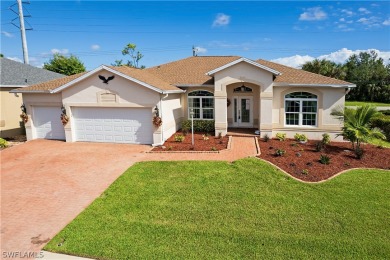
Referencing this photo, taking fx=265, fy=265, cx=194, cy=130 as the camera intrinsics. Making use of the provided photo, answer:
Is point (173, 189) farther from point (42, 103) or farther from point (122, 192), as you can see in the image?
point (42, 103)

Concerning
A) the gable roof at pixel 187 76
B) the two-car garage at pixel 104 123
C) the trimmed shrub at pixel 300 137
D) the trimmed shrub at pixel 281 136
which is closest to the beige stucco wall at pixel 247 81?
the gable roof at pixel 187 76

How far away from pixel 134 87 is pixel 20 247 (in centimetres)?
1107

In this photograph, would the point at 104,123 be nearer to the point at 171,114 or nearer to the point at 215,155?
A: the point at 171,114

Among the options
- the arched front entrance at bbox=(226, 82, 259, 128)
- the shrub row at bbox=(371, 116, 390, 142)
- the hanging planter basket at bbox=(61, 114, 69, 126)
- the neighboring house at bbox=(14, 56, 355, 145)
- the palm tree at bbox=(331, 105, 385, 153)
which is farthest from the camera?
the shrub row at bbox=(371, 116, 390, 142)

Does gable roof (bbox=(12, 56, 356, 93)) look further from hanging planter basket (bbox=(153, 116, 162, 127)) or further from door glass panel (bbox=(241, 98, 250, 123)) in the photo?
door glass panel (bbox=(241, 98, 250, 123))

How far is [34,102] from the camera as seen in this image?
18531 millimetres

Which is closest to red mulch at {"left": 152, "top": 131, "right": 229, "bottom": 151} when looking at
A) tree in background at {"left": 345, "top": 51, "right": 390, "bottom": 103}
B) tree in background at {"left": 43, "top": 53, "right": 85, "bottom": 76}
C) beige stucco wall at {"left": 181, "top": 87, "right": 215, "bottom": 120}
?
beige stucco wall at {"left": 181, "top": 87, "right": 215, "bottom": 120}

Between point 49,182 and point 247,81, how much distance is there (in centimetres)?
1294

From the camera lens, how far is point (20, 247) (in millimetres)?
7043

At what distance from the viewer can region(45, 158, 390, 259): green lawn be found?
6.86 meters

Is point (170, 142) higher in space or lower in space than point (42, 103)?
lower

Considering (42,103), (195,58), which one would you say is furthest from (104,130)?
(195,58)

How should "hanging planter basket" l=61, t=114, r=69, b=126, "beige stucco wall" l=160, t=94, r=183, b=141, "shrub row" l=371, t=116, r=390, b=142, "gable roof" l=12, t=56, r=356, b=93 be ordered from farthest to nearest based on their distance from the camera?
"shrub row" l=371, t=116, r=390, b=142, "hanging planter basket" l=61, t=114, r=69, b=126, "beige stucco wall" l=160, t=94, r=183, b=141, "gable roof" l=12, t=56, r=356, b=93

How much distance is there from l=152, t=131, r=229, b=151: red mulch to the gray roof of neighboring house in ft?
44.5
